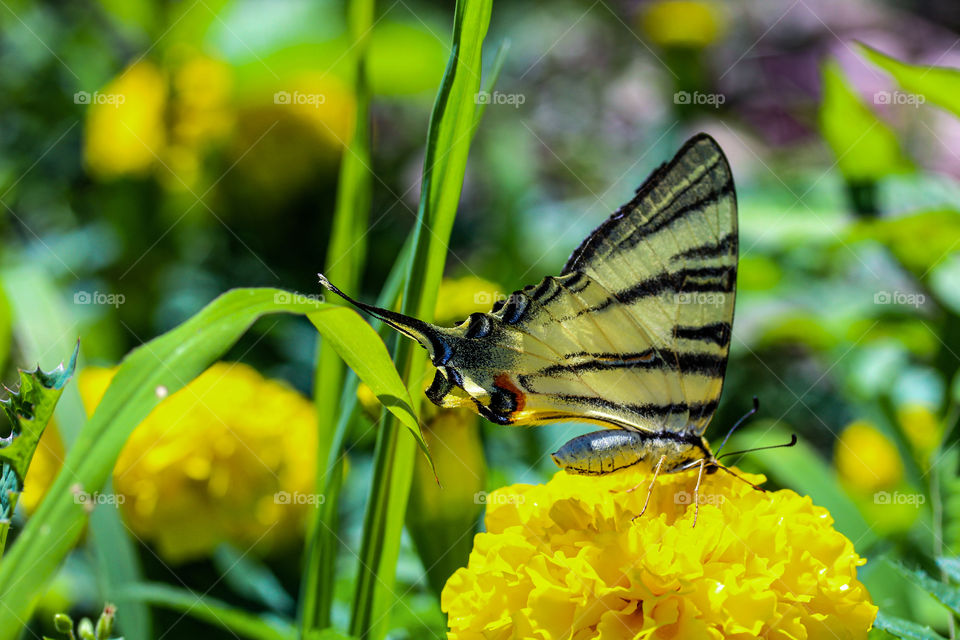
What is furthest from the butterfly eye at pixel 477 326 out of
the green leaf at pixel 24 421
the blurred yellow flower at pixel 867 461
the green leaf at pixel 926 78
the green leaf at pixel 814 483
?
the blurred yellow flower at pixel 867 461

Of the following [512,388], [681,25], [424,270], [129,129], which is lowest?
[512,388]

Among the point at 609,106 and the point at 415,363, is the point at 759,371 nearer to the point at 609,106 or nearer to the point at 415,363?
the point at 415,363

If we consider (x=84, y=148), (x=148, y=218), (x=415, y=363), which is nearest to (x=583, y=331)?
(x=415, y=363)

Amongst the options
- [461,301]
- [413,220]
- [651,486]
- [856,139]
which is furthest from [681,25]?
[651,486]

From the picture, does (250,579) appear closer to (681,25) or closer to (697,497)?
(697,497)

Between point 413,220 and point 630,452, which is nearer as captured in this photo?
point 630,452

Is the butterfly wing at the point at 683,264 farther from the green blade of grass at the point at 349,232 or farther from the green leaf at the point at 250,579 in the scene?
the green leaf at the point at 250,579

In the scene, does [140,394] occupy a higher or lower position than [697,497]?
higher

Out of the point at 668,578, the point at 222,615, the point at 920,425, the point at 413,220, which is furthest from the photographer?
the point at 413,220
